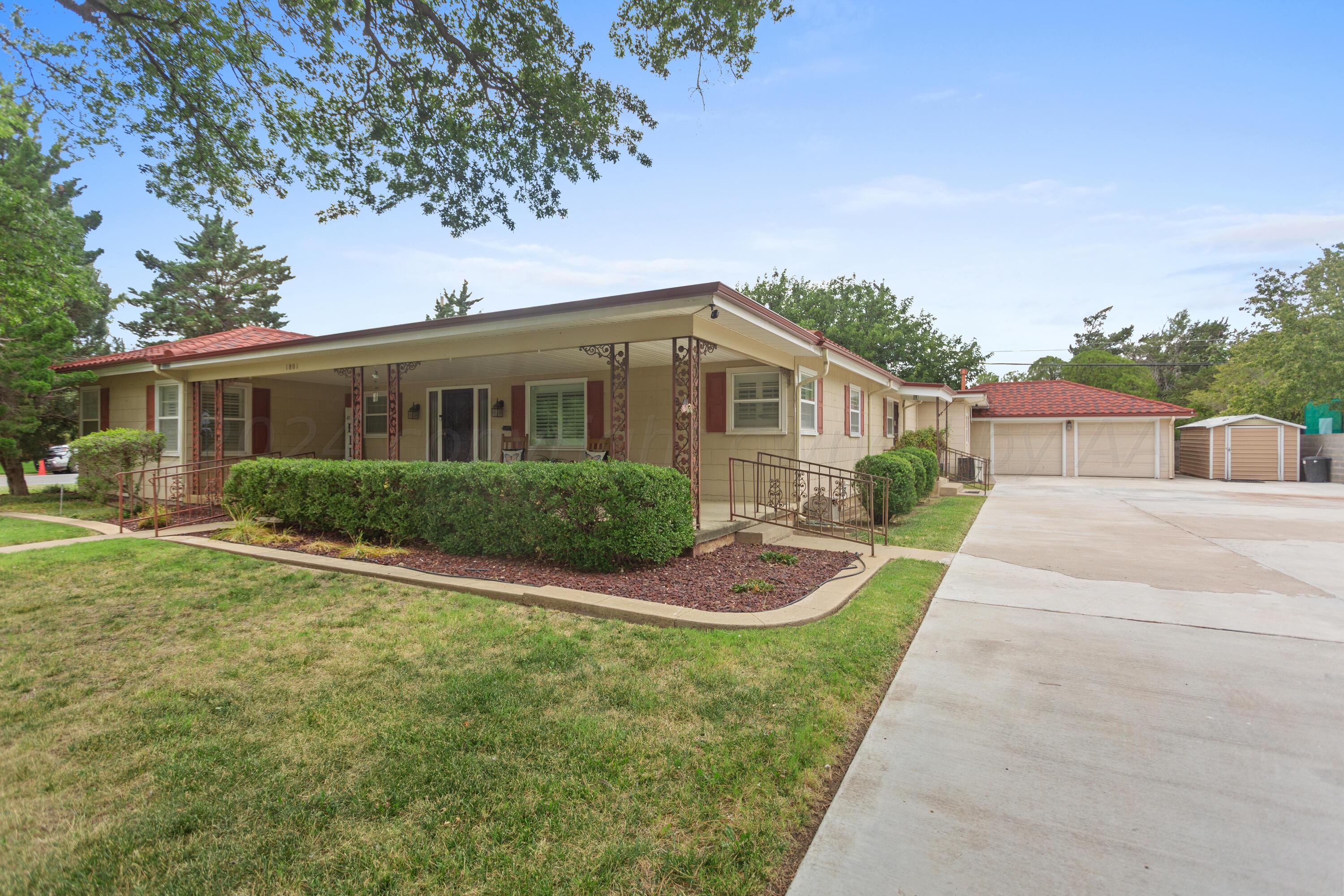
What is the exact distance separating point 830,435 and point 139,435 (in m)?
12.4

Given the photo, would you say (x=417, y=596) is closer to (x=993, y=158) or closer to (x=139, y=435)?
(x=139, y=435)

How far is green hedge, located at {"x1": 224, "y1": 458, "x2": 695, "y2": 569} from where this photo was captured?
555 cm

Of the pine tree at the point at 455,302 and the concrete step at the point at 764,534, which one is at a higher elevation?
the pine tree at the point at 455,302

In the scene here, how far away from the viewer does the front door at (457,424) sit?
11.6m

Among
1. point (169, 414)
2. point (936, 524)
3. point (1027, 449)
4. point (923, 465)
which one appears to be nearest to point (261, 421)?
point (169, 414)

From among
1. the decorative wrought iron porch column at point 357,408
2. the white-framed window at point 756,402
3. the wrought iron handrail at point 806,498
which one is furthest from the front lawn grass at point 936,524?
the decorative wrought iron porch column at point 357,408

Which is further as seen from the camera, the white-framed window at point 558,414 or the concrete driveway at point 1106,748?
the white-framed window at point 558,414

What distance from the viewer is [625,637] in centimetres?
396

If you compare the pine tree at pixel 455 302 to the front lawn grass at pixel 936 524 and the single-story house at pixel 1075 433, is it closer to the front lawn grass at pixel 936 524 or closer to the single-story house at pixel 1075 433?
the single-story house at pixel 1075 433

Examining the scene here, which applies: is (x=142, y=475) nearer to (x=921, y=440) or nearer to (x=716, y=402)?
(x=716, y=402)

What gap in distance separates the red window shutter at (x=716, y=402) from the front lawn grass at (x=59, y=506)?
9388mm

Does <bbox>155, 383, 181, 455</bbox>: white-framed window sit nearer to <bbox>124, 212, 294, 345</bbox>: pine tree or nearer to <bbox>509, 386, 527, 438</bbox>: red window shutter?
<bbox>509, 386, 527, 438</bbox>: red window shutter

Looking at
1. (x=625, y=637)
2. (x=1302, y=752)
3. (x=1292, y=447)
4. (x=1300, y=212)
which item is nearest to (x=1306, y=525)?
(x=1302, y=752)

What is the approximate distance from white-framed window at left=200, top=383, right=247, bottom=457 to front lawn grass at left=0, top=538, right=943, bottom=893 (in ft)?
25.9
